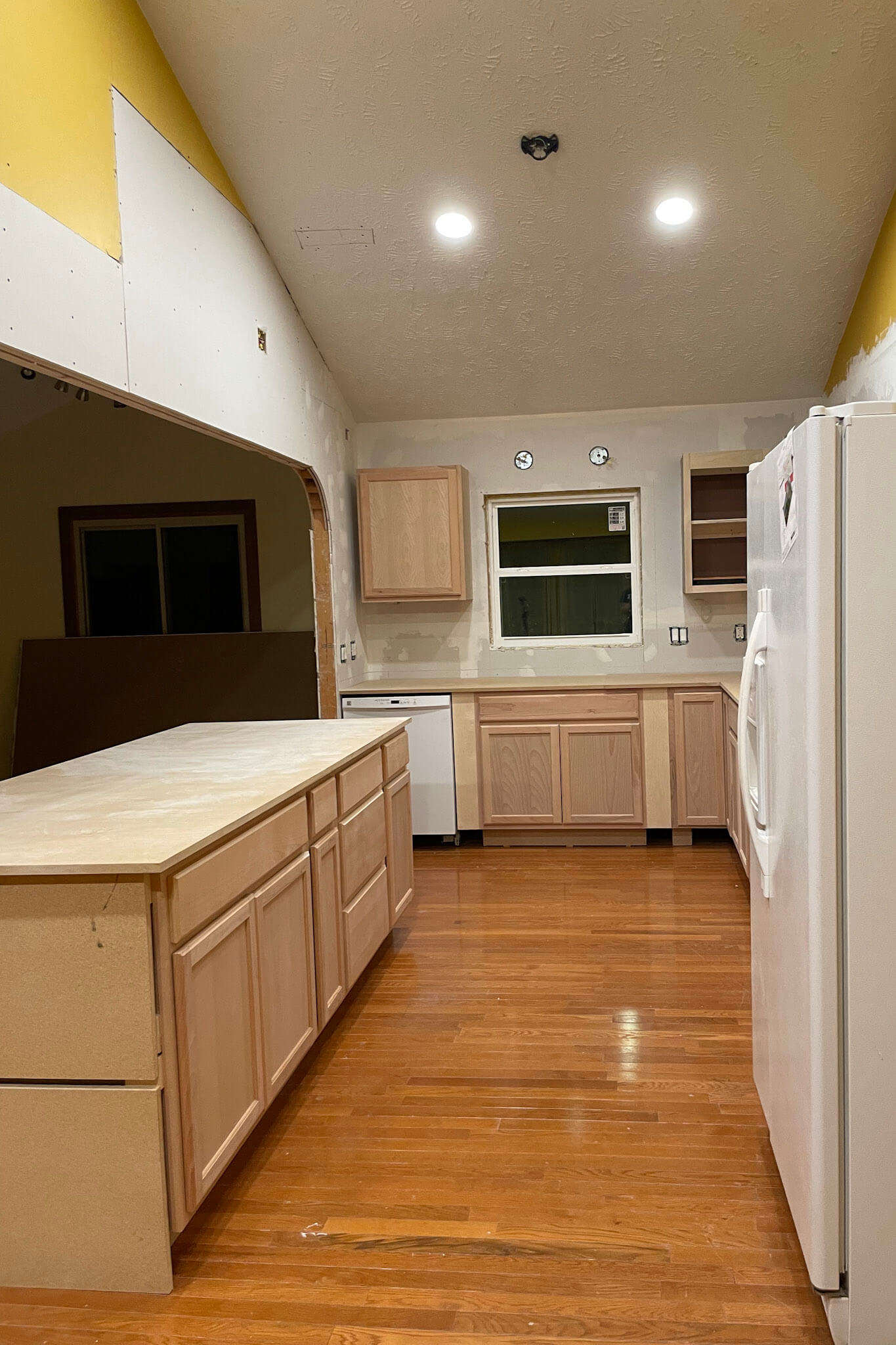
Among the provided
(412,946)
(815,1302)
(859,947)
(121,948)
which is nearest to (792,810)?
(859,947)

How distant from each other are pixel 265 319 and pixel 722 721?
9.39 ft

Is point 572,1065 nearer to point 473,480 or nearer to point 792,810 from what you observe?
point 792,810

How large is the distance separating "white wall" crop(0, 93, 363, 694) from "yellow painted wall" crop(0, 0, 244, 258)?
57 millimetres

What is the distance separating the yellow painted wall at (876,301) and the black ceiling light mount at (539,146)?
137 cm

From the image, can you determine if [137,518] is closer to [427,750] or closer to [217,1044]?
[427,750]

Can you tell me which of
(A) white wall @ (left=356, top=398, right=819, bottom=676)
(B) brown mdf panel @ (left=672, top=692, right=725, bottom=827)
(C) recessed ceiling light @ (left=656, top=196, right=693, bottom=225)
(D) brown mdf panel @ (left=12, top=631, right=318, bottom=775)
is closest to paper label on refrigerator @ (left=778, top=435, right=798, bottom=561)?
(C) recessed ceiling light @ (left=656, top=196, right=693, bottom=225)

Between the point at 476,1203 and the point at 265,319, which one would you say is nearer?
the point at 476,1203

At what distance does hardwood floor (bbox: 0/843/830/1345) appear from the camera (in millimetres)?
1960

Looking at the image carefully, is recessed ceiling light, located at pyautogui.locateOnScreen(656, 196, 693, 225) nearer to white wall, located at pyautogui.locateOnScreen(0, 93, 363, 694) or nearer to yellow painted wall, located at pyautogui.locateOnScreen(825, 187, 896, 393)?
yellow painted wall, located at pyautogui.locateOnScreen(825, 187, 896, 393)

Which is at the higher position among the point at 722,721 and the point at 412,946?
the point at 722,721

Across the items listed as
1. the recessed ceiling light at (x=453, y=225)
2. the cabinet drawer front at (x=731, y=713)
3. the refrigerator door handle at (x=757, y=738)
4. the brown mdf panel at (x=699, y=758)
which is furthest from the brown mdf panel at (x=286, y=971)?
the brown mdf panel at (x=699, y=758)

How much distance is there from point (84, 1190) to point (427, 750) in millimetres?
3662

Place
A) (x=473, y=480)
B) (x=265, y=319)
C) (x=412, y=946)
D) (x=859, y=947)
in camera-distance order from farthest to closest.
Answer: (x=473, y=480)
(x=265, y=319)
(x=412, y=946)
(x=859, y=947)

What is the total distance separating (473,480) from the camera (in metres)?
6.14
